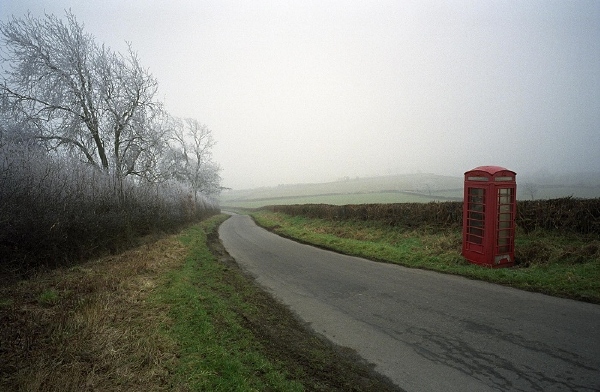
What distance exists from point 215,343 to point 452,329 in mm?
4037

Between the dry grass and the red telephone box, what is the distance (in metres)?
8.60

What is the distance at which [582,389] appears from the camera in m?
3.15

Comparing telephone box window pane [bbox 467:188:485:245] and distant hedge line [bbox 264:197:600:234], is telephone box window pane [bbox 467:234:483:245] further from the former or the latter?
distant hedge line [bbox 264:197:600:234]

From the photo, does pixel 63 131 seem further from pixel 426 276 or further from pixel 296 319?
pixel 426 276

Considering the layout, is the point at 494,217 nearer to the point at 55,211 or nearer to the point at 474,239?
the point at 474,239

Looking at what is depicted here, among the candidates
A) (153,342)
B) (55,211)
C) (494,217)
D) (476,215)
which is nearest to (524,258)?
(494,217)

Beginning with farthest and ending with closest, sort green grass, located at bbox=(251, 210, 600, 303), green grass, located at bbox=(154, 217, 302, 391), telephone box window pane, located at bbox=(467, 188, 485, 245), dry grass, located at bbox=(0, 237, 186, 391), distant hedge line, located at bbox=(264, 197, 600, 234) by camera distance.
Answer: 1. distant hedge line, located at bbox=(264, 197, 600, 234)
2. telephone box window pane, located at bbox=(467, 188, 485, 245)
3. green grass, located at bbox=(251, 210, 600, 303)
4. green grass, located at bbox=(154, 217, 302, 391)
5. dry grass, located at bbox=(0, 237, 186, 391)

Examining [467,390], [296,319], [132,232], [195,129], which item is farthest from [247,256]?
[195,129]

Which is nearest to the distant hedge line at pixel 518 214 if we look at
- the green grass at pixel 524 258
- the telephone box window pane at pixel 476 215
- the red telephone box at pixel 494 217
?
the green grass at pixel 524 258

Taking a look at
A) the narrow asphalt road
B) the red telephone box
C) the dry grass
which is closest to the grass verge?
the dry grass

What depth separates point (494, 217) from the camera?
8016 mm

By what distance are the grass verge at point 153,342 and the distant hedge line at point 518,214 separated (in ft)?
30.8

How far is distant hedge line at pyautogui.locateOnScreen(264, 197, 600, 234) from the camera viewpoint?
28.2 feet

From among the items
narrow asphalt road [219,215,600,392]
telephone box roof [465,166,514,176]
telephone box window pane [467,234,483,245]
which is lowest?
narrow asphalt road [219,215,600,392]
